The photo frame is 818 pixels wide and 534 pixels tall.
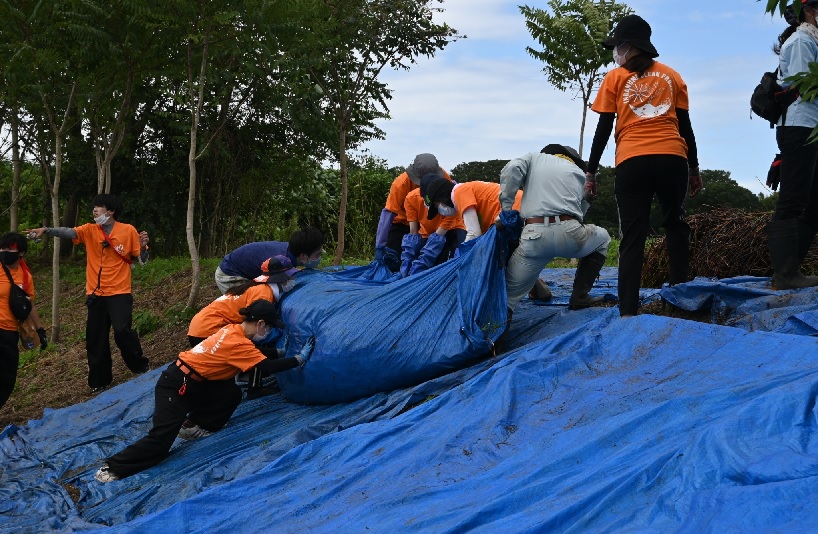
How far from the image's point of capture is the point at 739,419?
2.57 meters

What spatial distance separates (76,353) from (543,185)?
5747mm

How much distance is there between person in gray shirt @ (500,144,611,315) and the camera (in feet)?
15.3

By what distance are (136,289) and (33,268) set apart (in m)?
3.95

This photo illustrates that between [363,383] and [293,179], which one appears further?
[293,179]

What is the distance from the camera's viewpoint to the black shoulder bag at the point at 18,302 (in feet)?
19.9

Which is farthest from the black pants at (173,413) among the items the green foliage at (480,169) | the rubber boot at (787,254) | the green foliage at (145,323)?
the green foliage at (480,169)

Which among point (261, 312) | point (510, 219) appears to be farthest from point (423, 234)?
point (261, 312)

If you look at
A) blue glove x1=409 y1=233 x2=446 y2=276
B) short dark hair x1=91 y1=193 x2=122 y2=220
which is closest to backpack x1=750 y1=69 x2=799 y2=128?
blue glove x1=409 y1=233 x2=446 y2=276

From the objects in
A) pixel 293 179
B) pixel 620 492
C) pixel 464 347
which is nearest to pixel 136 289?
pixel 293 179

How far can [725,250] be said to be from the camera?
19.0 feet

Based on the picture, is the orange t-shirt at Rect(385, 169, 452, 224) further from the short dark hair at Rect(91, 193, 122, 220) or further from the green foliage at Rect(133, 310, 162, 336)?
the green foliage at Rect(133, 310, 162, 336)

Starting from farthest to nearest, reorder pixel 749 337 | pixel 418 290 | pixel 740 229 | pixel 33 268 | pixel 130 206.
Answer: pixel 33 268
pixel 130 206
pixel 740 229
pixel 418 290
pixel 749 337

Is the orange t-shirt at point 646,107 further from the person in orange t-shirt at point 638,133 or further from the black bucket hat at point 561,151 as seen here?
the black bucket hat at point 561,151

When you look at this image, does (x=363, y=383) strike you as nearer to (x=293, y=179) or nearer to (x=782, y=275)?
(x=782, y=275)
